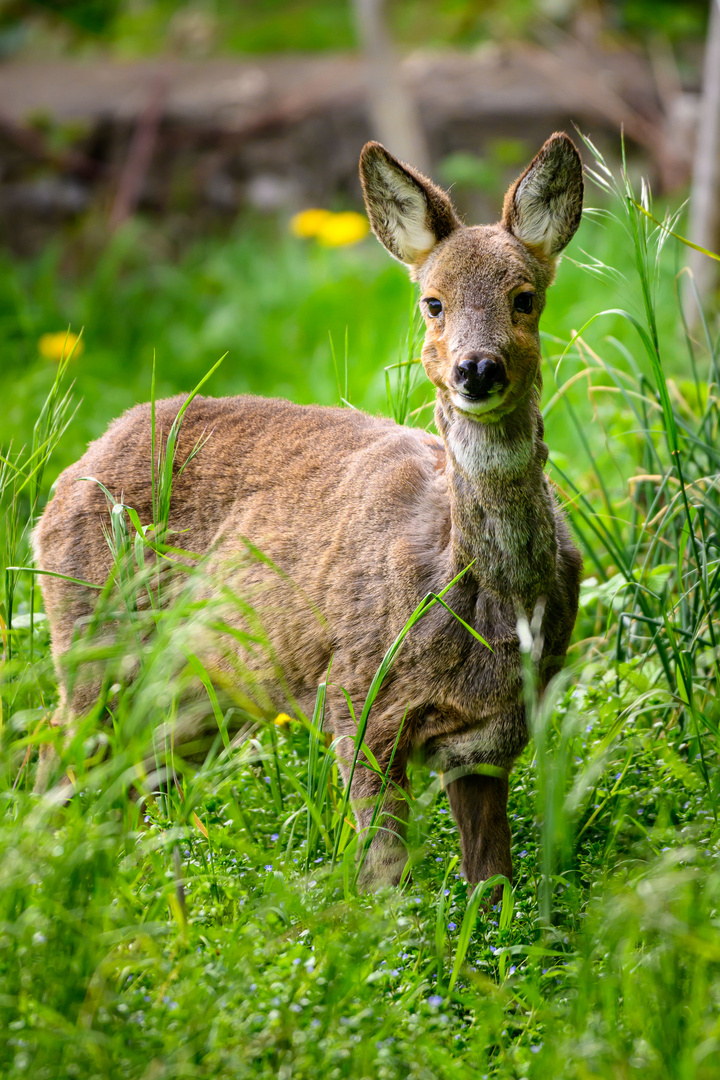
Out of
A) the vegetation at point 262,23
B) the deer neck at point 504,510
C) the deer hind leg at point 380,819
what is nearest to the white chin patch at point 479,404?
the deer neck at point 504,510

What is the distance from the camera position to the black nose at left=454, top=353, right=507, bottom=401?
2809 mm

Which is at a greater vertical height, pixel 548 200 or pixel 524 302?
pixel 548 200

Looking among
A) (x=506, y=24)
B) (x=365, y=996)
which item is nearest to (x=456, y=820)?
(x=365, y=996)

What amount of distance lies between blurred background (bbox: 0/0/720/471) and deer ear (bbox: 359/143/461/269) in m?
3.20

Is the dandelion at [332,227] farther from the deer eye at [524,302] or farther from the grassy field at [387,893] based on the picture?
the deer eye at [524,302]

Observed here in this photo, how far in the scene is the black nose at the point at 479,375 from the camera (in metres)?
2.81

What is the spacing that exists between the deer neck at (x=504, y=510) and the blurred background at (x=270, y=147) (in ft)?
11.9

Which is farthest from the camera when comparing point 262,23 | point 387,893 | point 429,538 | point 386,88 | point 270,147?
point 262,23

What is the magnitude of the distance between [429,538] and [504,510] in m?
0.27

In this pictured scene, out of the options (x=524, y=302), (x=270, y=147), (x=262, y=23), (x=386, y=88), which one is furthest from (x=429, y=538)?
(x=262, y=23)

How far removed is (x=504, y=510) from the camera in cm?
302

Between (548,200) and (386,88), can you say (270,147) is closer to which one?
(386,88)

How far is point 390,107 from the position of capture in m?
8.16

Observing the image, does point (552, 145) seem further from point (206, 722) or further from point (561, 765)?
point (206, 722)
